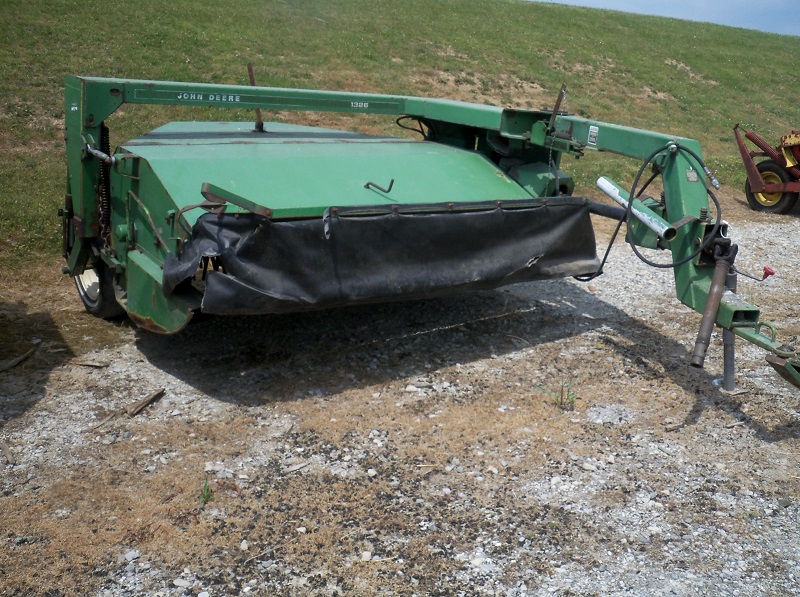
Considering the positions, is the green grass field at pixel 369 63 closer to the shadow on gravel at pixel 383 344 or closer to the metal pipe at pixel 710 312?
the shadow on gravel at pixel 383 344

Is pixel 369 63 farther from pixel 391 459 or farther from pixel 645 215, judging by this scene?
pixel 391 459

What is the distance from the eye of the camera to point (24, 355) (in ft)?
16.5

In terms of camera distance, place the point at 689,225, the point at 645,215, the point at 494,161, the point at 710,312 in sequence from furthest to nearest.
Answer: the point at 494,161 < the point at 645,215 < the point at 689,225 < the point at 710,312

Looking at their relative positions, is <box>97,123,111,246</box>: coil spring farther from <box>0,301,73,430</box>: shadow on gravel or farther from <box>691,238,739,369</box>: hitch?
<box>691,238,739,369</box>: hitch

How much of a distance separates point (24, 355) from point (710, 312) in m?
3.86

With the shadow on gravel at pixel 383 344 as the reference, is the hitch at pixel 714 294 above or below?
above

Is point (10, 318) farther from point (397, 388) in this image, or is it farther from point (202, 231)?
point (397, 388)

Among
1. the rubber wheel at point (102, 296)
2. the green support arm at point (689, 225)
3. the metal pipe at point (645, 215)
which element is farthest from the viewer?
the rubber wheel at point (102, 296)

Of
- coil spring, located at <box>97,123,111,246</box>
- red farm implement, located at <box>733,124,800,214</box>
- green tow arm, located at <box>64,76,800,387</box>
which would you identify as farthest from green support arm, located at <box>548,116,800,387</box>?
red farm implement, located at <box>733,124,800,214</box>

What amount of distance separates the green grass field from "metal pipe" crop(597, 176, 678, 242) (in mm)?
4656

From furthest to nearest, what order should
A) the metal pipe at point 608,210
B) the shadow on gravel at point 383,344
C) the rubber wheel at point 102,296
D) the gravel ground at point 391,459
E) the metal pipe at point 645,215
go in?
the rubber wheel at point 102,296 < the metal pipe at point 608,210 < the shadow on gravel at point 383,344 < the metal pipe at point 645,215 < the gravel ground at point 391,459

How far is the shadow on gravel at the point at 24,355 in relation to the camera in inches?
177

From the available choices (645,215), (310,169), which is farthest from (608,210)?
(310,169)

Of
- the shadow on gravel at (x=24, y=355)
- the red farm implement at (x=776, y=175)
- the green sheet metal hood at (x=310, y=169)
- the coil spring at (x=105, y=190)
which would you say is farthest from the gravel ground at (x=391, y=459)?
the red farm implement at (x=776, y=175)
